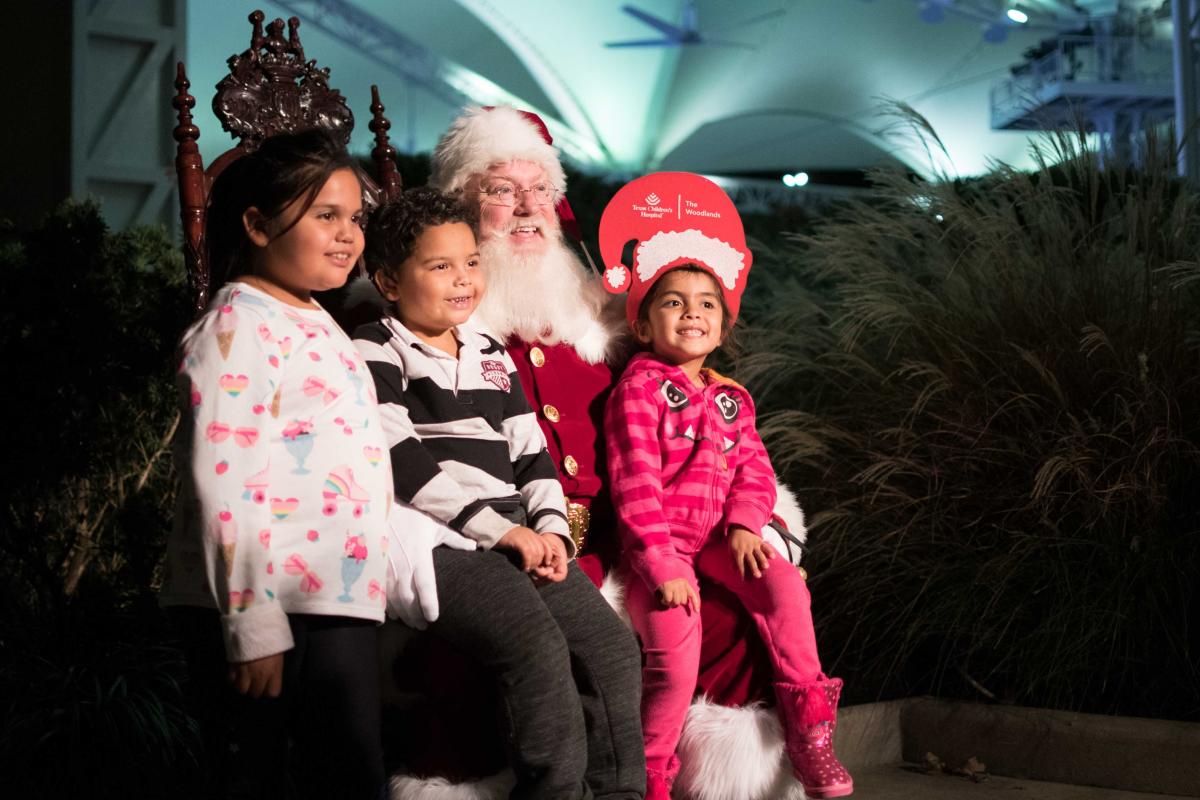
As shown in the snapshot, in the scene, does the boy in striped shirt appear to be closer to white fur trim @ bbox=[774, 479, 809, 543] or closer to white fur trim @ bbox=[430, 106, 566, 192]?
white fur trim @ bbox=[430, 106, 566, 192]

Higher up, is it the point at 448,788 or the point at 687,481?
the point at 687,481

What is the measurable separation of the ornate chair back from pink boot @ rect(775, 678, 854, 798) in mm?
1563

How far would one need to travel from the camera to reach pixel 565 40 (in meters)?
20.0

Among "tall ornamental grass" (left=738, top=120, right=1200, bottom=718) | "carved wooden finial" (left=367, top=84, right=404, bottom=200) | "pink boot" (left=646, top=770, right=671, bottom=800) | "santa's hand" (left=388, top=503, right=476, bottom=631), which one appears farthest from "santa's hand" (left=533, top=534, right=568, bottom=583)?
"tall ornamental grass" (left=738, top=120, right=1200, bottom=718)

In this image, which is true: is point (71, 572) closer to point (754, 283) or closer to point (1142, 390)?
point (1142, 390)

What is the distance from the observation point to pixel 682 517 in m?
2.72

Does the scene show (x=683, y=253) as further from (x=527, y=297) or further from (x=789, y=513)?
(x=789, y=513)

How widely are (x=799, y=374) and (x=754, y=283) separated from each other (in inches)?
93.6

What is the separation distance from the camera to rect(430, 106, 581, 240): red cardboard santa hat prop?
2990 mm

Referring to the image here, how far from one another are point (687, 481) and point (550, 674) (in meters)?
0.71

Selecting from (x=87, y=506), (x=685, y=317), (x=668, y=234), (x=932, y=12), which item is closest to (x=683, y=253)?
(x=668, y=234)

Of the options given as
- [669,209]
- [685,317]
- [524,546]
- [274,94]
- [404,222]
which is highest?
[274,94]

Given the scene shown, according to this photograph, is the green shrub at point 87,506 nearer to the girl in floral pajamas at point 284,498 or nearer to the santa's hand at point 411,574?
the girl in floral pajamas at point 284,498

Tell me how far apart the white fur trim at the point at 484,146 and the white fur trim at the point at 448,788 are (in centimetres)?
143
